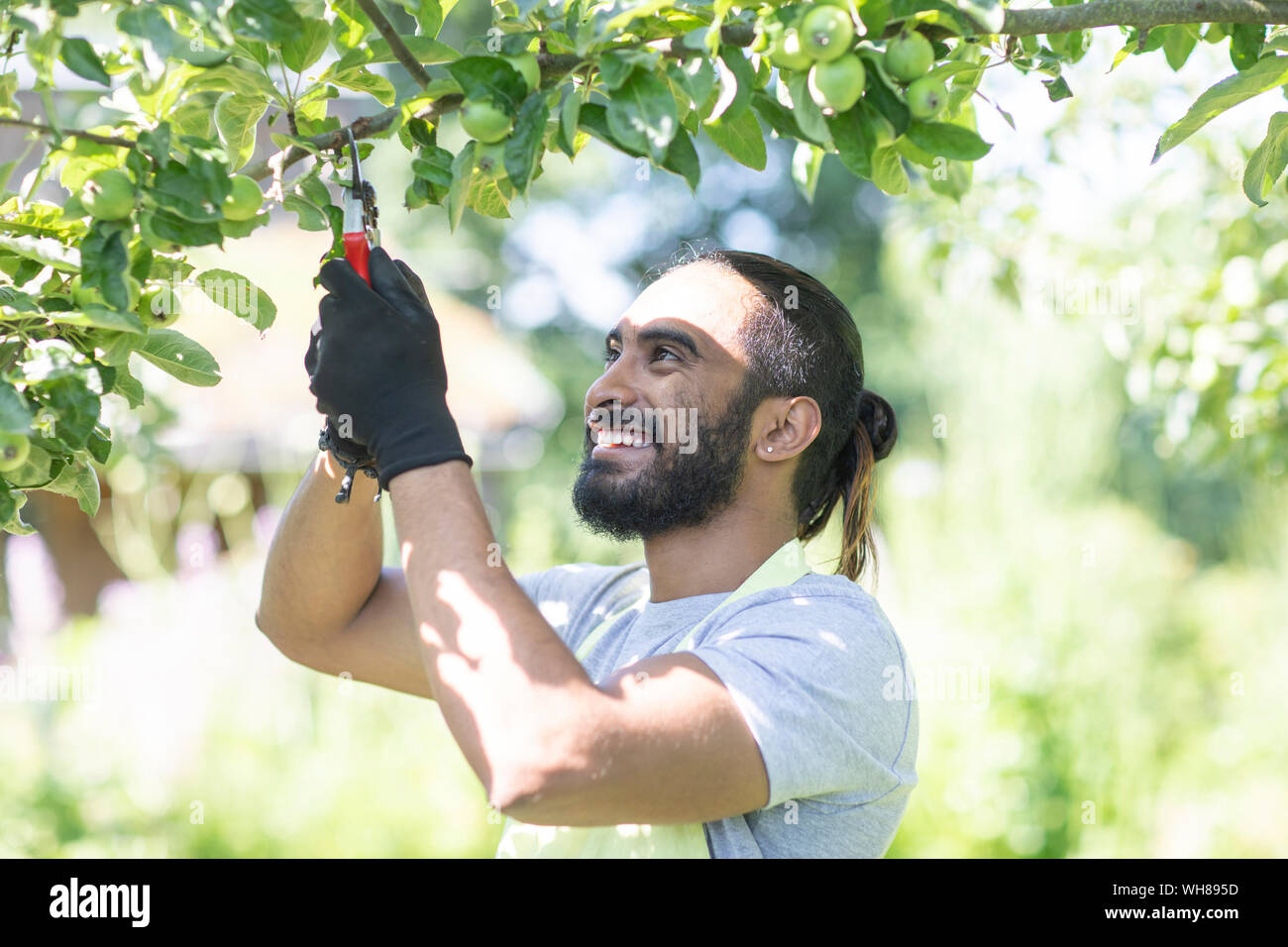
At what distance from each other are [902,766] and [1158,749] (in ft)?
11.4

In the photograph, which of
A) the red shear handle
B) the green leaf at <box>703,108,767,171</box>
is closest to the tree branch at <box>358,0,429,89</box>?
the red shear handle

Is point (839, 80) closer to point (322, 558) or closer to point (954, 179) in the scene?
point (954, 179)

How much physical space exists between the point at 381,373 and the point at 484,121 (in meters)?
0.41

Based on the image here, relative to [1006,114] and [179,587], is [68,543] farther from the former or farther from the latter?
[1006,114]

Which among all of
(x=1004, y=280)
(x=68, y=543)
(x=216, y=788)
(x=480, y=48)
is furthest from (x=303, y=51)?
(x=68, y=543)

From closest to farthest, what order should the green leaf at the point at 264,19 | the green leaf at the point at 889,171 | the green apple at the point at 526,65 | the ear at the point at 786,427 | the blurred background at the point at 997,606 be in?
1. the green leaf at the point at 264,19
2. the green apple at the point at 526,65
3. the green leaf at the point at 889,171
4. the ear at the point at 786,427
5. the blurred background at the point at 997,606

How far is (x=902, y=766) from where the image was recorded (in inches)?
61.3

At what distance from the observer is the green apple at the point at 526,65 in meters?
1.16

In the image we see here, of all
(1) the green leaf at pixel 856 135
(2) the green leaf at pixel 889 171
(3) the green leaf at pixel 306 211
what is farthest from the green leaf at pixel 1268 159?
(3) the green leaf at pixel 306 211

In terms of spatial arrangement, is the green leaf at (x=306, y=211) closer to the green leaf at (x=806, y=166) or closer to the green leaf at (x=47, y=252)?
the green leaf at (x=47, y=252)

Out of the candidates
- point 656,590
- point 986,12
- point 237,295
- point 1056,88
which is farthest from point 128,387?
point 1056,88

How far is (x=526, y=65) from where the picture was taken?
116 cm

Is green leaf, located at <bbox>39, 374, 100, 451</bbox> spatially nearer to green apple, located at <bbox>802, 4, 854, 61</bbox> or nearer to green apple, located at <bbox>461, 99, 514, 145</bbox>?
green apple, located at <bbox>461, 99, 514, 145</bbox>

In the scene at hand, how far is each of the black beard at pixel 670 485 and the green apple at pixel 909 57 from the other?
736 millimetres
